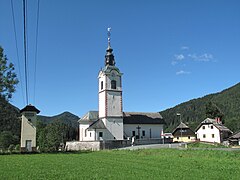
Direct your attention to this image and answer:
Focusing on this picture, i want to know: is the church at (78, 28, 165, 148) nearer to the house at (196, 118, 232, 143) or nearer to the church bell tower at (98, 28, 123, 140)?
the church bell tower at (98, 28, 123, 140)

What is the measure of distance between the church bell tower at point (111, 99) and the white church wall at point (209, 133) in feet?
→ 87.5

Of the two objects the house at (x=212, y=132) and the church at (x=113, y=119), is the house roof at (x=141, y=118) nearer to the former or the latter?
the church at (x=113, y=119)

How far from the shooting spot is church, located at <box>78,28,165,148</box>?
54.2m

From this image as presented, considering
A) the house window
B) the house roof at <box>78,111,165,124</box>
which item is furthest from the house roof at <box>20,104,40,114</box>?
the house window

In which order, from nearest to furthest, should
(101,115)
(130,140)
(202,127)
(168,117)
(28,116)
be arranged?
(28,116), (130,140), (101,115), (202,127), (168,117)

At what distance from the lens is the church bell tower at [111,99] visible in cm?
5444

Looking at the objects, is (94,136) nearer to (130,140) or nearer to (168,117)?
(130,140)

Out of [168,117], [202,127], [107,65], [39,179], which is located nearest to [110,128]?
[107,65]

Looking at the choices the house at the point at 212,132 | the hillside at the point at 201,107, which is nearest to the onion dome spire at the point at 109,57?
the house at the point at 212,132

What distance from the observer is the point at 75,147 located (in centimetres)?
5259

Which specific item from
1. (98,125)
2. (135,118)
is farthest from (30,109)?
(135,118)

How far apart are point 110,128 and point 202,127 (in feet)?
96.8

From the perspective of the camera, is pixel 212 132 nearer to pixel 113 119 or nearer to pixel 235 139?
pixel 235 139

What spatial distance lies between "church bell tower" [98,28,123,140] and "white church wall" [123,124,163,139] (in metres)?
2.75
